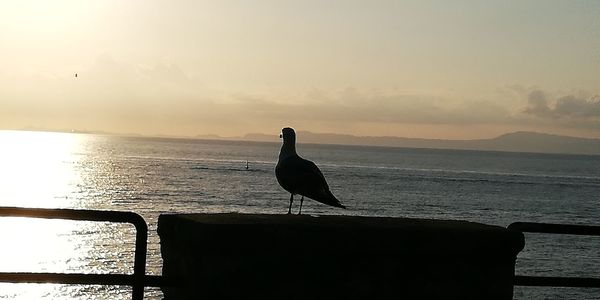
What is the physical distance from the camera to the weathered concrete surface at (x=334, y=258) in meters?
3.72

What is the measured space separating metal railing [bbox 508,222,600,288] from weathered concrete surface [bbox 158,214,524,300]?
0.21 metres

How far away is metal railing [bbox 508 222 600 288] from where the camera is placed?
4297 mm

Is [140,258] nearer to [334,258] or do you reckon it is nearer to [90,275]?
[90,275]

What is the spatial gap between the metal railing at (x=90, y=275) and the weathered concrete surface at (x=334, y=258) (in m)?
0.20

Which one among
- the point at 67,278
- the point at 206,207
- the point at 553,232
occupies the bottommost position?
the point at 206,207

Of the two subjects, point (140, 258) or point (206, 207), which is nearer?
point (140, 258)

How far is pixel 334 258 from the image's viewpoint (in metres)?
3.86

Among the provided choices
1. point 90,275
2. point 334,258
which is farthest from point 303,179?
point 90,275

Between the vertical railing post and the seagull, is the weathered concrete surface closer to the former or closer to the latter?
the vertical railing post

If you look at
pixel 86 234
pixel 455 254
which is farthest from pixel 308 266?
pixel 86 234

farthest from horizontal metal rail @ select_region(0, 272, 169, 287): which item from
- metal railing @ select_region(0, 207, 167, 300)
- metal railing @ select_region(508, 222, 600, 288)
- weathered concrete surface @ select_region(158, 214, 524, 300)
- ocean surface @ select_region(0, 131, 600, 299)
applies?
ocean surface @ select_region(0, 131, 600, 299)

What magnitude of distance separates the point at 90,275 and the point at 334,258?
1.15 metres

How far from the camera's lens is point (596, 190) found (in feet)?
423

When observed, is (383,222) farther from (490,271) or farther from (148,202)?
(148,202)
